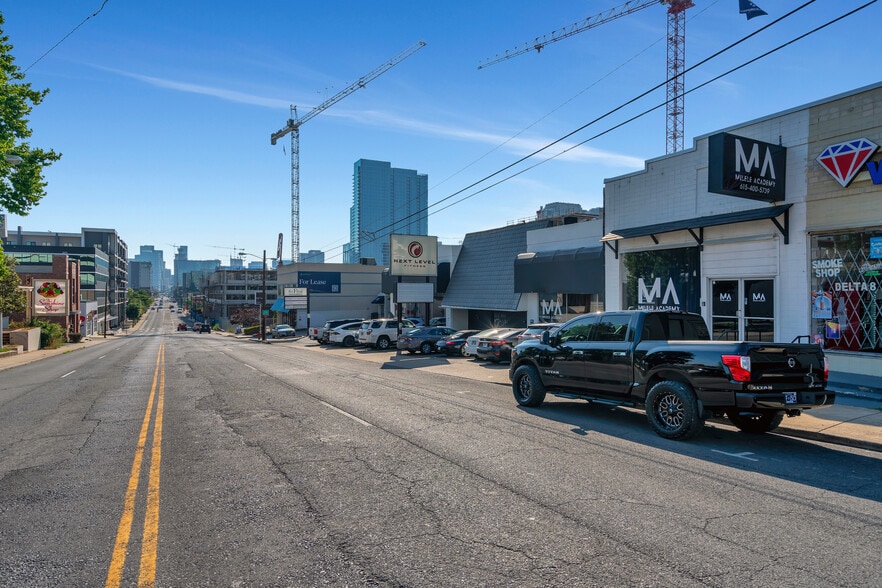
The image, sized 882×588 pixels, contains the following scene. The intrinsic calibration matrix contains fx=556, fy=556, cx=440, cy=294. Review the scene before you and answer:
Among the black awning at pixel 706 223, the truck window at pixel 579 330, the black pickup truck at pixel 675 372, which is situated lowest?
the black pickup truck at pixel 675 372

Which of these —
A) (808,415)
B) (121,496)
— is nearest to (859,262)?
(808,415)

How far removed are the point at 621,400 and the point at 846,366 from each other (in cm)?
796

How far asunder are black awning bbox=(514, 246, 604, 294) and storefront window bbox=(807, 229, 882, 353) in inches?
366

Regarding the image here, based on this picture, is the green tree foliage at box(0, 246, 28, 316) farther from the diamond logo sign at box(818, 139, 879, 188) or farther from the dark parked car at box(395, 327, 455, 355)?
the diamond logo sign at box(818, 139, 879, 188)

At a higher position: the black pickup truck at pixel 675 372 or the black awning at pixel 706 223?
the black awning at pixel 706 223

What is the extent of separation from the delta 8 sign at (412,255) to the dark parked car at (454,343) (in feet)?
27.4

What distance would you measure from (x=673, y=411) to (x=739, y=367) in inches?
49.8

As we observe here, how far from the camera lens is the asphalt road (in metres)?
4.23

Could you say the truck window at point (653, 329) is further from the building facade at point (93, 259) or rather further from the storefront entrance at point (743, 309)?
the building facade at point (93, 259)

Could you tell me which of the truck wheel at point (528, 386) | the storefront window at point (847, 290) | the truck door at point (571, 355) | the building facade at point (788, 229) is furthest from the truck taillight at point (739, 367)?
the storefront window at point (847, 290)

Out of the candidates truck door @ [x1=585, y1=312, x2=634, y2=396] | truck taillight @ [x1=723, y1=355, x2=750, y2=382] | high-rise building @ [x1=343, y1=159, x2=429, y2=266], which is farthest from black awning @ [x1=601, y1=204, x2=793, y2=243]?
→ high-rise building @ [x1=343, y1=159, x2=429, y2=266]

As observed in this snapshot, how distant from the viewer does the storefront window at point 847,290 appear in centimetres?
1344

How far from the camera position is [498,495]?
5883 millimetres

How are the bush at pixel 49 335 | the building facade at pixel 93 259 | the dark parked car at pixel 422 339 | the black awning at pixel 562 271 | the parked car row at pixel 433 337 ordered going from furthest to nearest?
1. the building facade at pixel 93 259
2. the bush at pixel 49 335
3. the dark parked car at pixel 422 339
4. the black awning at pixel 562 271
5. the parked car row at pixel 433 337
